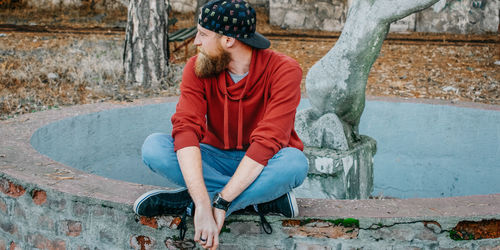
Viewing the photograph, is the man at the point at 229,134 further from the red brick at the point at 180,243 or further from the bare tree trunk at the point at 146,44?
the bare tree trunk at the point at 146,44

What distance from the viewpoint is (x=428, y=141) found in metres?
5.26

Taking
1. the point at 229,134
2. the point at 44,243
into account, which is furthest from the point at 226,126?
the point at 44,243

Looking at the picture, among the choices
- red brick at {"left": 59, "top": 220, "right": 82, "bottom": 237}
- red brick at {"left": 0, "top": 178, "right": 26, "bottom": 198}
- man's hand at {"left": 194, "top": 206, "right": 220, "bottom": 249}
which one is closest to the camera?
man's hand at {"left": 194, "top": 206, "right": 220, "bottom": 249}

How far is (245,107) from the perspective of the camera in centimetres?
284

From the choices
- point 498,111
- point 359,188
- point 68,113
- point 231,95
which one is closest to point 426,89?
point 498,111

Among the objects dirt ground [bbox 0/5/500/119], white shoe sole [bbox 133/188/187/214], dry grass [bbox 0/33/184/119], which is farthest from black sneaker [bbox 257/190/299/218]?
dry grass [bbox 0/33/184/119]

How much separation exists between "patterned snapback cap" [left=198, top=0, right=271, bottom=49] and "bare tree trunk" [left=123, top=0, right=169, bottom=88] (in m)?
5.29

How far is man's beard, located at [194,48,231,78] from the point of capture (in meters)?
2.77

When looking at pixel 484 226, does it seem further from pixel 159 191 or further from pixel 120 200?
pixel 120 200

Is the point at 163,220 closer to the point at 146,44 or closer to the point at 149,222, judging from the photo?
the point at 149,222

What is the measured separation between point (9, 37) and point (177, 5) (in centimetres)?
525

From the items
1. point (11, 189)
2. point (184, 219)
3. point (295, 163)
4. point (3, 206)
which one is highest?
point (295, 163)

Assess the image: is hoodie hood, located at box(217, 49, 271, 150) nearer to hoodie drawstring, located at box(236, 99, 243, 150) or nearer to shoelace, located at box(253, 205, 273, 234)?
hoodie drawstring, located at box(236, 99, 243, 150)

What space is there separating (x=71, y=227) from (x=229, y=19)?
1389 millimetres
